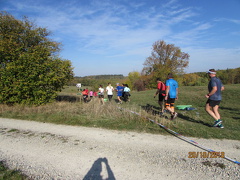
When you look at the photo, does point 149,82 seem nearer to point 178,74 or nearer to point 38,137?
point 178,74

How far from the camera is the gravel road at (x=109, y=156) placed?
3061 millimetres

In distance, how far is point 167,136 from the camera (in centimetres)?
486

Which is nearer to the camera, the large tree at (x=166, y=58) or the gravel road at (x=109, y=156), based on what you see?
the gravel road at (x=109, y=156)

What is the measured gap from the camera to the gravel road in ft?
10.0

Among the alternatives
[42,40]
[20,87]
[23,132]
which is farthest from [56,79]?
[42,40]

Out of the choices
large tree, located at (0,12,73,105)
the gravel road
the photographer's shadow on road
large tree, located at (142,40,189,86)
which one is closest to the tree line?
large tree, located at (0,12,73,105)

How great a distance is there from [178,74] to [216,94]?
134 ft

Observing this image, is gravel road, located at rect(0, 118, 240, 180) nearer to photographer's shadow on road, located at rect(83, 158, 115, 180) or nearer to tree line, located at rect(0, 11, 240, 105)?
photographer's shadow on road, located at rect(83, 158, 115, 180)

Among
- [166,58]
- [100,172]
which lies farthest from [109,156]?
[166,58]

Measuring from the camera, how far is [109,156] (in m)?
3.74
